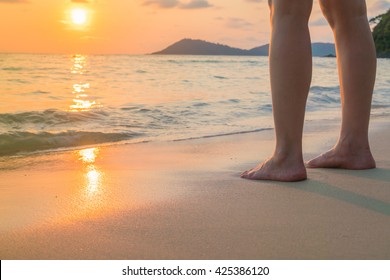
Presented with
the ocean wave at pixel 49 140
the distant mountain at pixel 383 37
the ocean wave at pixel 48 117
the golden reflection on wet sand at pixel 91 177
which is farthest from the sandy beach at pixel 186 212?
the distant mountain at pixel 383 37

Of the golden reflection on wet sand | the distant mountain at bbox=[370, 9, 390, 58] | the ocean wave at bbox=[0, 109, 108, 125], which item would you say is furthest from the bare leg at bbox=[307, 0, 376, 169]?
the distant mountain at bbox=[370, 9, 390, 58]

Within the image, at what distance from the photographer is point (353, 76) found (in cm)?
238

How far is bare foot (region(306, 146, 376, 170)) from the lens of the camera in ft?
7.96

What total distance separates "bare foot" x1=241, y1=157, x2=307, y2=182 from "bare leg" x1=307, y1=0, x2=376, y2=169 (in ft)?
1.13

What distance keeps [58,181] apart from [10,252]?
0.95m

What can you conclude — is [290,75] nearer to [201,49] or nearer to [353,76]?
[353,76]

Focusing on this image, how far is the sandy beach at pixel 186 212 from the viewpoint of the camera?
1402 mm

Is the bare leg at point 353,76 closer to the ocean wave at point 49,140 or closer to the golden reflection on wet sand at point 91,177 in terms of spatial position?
the golden reflection on wet sand at point 91,177

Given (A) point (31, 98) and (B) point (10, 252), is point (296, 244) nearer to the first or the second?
(B) point (10, 252)

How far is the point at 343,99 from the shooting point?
2461 mm

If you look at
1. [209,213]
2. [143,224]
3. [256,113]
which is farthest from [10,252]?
[256,113]

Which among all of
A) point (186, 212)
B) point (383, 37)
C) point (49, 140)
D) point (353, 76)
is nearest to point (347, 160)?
point (353, 76)

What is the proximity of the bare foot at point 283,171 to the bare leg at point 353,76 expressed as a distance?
1.13 ft

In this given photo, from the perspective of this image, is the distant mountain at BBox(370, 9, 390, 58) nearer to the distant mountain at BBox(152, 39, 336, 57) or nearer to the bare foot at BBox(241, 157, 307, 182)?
the distant mountain at BBox(152, 39, 336, 57)
